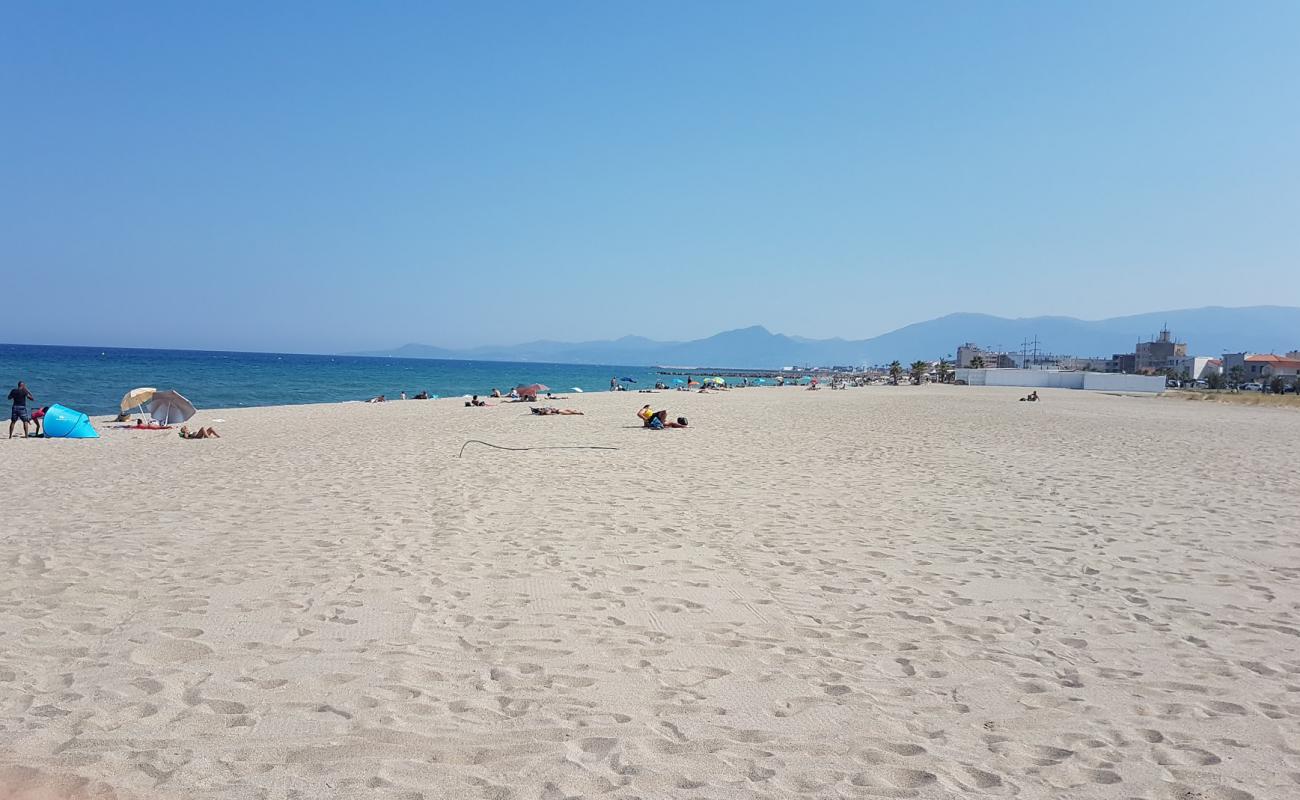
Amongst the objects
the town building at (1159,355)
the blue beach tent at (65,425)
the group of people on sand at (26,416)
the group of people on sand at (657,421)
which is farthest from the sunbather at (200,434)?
the town building at (1159,355)

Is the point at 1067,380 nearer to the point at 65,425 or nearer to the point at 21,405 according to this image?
the point at 65,425

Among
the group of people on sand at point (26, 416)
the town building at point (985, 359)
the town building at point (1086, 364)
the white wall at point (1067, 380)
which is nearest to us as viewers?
the group of people on sand at point (26, 416)

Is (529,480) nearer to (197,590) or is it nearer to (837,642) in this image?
(197,590)

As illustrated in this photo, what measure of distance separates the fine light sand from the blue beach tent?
23.5 ft

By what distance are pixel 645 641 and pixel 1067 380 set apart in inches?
2703

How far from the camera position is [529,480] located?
9312 mm

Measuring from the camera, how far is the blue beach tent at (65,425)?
48.7ft

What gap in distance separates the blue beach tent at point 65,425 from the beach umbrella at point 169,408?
5.33ft

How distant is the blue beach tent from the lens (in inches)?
584

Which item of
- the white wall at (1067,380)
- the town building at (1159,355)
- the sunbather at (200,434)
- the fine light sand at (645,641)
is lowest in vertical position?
the sunbather at (200,434)

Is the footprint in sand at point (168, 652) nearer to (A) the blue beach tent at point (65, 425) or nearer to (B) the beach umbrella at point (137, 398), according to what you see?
(A) the blue beach tent at point (65, 425)

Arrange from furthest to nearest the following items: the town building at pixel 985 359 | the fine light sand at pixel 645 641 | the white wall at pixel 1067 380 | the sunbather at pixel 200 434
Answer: the town building at pixel 985 359 < the white wall at pixel 1067 380 < the sunbather at pixel 200 434 < the fine light sand at pixel 645 641

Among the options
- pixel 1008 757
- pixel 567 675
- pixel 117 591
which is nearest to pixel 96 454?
pixel 117 591

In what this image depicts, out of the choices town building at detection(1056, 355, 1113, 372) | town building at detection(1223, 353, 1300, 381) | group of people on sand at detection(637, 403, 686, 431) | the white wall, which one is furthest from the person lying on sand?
town building at detection(1056, 355, 1113, 372)
